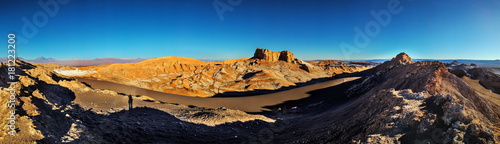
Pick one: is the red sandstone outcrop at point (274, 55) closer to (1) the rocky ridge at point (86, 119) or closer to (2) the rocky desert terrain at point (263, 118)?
(2) the rocky desert terrain at point (263, 118)

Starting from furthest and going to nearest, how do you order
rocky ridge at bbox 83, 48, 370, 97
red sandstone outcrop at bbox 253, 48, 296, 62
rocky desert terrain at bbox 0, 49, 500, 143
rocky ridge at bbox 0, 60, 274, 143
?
red sandstone outcrop at bbox 253, 48, 296, 62
rocky ridge at bbox 83, 48, 370, 97
rocky ridge at bbox 0, 60, 274, 143
rocky desert terrain at bbox 0, 49, 500, 143

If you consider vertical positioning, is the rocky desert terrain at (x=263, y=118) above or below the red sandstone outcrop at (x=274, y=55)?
below

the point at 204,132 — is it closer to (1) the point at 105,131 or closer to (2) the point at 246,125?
(2) the point at 246,125

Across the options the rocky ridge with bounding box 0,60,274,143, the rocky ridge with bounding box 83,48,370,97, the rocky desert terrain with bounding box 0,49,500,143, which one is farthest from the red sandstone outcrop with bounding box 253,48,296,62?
the rocky ridge with bounding box 0,60,274,143

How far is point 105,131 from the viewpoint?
23.6 ft

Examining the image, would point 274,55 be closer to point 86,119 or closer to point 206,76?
point 206,76

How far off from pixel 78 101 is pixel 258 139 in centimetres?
987

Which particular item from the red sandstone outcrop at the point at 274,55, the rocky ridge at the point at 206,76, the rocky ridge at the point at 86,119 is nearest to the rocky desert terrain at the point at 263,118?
the rocky ridge at the point at 86,119

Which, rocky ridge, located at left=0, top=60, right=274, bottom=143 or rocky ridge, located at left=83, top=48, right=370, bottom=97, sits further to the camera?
rocky ridge, located at left=83, top=48, right=370, bottom=97

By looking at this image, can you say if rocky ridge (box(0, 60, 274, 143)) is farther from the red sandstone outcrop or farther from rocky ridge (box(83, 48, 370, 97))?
the red sandstone outcrop

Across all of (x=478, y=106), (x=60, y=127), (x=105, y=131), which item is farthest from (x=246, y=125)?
(x=478, y=106)

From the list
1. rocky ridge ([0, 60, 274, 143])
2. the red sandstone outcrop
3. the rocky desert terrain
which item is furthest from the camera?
the red sandstone outcrop

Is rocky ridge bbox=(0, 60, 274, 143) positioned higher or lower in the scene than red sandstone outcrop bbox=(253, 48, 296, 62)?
lower

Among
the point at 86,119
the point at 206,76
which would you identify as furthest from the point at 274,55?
the point at 86,119
